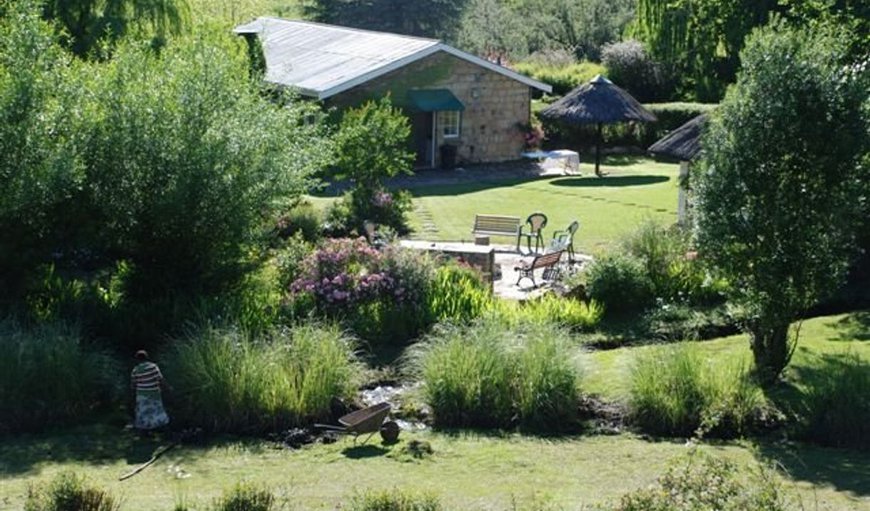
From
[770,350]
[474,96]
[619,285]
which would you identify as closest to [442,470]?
[770,350]

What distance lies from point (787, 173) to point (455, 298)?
19.3 ft

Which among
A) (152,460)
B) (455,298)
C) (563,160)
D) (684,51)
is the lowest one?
(152,460)

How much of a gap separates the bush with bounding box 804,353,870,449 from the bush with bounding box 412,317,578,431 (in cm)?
295

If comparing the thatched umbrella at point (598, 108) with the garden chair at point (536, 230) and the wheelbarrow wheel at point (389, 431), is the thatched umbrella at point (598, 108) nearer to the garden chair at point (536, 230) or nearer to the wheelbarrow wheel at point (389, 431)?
the garden chair at point (536, 230)

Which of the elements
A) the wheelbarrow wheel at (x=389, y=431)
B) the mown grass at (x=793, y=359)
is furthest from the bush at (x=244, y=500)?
the mown grass at (x=793, y=359)

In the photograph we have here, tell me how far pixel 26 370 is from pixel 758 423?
9.11m

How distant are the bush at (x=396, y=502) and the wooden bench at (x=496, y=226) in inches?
645

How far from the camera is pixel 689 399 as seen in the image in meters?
15.4

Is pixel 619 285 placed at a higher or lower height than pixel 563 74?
lower

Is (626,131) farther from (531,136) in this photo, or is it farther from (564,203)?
(564,203)

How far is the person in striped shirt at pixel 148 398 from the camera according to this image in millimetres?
15156

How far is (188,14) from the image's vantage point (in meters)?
31.0

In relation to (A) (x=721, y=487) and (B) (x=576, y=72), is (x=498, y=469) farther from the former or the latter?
(B) (x=576, y=72)

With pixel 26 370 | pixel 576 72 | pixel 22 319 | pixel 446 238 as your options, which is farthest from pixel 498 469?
pixel 576 72
